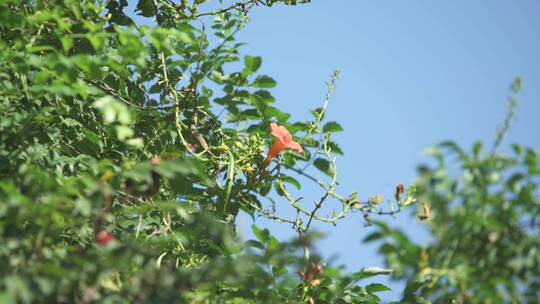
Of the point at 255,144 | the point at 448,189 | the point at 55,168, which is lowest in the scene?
the point at 448,189

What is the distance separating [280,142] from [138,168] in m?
2.02

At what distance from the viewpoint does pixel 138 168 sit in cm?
224

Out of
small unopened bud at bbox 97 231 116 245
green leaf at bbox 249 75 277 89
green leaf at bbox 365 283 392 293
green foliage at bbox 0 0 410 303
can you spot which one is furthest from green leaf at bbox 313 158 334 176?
small unopened bud at bbox 97 231 116 245

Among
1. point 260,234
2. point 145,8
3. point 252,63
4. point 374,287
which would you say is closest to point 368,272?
point 374,287

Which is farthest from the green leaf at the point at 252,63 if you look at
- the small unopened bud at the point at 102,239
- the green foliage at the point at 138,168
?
the small unopened bud at the point at 102,239

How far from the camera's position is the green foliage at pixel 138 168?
2.06 meters

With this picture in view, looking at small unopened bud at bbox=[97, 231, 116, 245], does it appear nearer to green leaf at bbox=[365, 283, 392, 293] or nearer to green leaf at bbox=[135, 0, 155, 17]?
green leaf at bbox=[365, 283, 392, 293]

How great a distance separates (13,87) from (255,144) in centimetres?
158

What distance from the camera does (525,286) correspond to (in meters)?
2.12

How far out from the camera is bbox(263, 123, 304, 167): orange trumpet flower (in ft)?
13.6

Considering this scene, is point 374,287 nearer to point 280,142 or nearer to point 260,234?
point 260,234

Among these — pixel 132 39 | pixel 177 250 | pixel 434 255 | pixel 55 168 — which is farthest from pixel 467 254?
pixel 177 250

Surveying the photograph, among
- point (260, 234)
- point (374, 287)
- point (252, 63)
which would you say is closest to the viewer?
point (260, 234)

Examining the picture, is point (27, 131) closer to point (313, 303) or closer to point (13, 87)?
point (13, 87)
